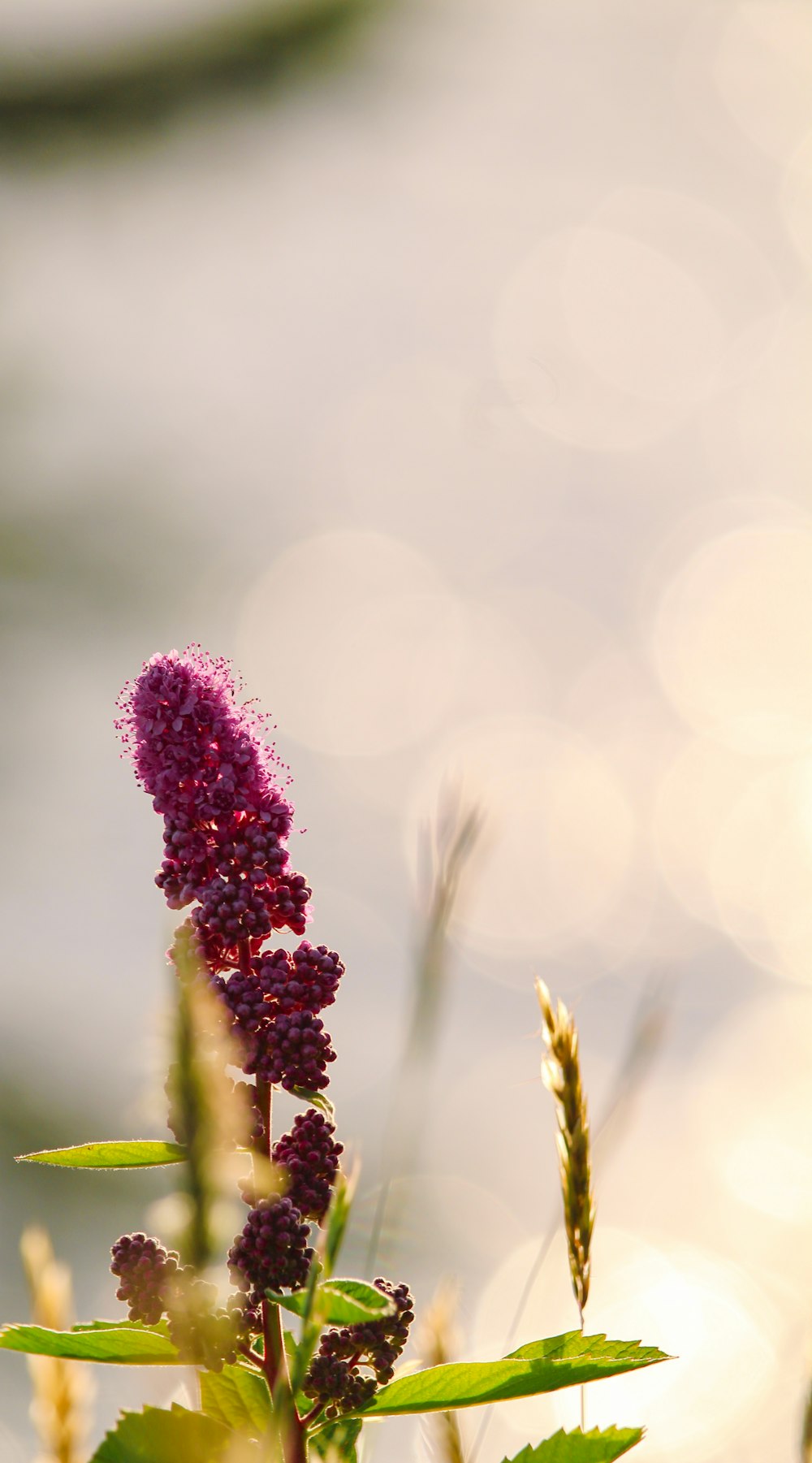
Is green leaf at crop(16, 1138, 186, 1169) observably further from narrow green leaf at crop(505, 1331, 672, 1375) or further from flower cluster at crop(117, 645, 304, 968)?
narrow green leaf at crop(505, 1331, 672, 1375)

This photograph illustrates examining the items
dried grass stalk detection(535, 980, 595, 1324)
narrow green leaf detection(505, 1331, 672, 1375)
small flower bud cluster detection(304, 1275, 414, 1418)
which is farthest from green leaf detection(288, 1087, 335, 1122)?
narrow green leaf detection(505, 1331, 672, 1375)

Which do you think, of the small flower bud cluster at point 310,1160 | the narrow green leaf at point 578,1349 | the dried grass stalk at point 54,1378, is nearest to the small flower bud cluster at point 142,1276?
the dried grass stalk at point 54,1378

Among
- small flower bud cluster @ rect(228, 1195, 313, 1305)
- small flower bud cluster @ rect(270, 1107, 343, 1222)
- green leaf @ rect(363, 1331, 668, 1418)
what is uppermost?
small flower bud cluster @ rect(270, 1107, 343, 1222)

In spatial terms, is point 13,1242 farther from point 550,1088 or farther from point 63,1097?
Answer: point 550,1088

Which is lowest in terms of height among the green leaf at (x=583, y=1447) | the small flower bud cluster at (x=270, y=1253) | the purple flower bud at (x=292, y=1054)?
the green leaf at (x=583, y=1447)

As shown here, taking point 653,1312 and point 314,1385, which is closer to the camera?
point 314,1385

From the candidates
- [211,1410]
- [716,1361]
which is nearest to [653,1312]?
[716,1361]

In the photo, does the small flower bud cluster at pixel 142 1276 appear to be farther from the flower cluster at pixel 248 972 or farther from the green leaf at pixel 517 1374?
the green leaf at pixel 517 1374
